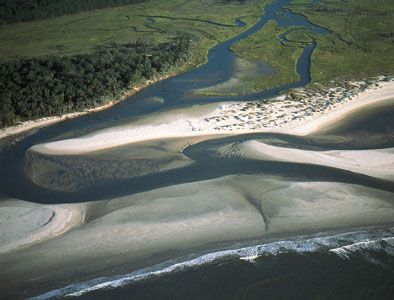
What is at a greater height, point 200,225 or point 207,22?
point 207,22

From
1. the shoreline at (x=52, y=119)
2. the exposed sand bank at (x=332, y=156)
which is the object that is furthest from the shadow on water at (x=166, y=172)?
the exposed sand bank at (x=332, y=156)

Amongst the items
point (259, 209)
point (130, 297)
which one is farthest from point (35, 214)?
point (259, 209)

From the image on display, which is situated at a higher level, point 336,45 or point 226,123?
point 336,45

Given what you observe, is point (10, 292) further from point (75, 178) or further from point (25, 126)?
point (25, 126)

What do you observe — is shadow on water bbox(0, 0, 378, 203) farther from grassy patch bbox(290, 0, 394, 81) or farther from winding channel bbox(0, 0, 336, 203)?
grassy patch bbox(290, 0, 394, 81)

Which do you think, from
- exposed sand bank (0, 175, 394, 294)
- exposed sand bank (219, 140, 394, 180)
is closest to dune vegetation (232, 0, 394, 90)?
exposed sand bank (219, 140, 394, 180)

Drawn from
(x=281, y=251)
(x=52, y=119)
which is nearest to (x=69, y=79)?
(x=52, y=119)

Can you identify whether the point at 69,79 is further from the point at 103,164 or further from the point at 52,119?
the point at 103,164
